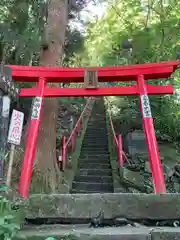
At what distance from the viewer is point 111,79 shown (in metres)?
7.02

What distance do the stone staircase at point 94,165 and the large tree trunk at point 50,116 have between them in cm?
150

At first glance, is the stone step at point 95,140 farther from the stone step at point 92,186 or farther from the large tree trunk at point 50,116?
the large tree trunk at point 50,116

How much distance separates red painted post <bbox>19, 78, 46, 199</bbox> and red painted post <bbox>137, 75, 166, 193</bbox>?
2121mm

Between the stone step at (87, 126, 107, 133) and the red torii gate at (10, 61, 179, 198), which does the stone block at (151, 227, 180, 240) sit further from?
the stone step at (87, 126, 107, 133)

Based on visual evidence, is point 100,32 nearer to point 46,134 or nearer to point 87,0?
point 87,0

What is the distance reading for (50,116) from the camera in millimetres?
6824

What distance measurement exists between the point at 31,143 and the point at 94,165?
3.75 meters

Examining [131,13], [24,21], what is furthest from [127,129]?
[24,21]

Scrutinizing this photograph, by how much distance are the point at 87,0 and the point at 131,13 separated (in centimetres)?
244

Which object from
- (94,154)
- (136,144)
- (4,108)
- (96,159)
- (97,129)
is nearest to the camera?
(4,108)

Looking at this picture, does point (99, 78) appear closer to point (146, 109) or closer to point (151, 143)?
point (146, 109)

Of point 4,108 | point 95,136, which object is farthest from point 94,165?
point 4,108

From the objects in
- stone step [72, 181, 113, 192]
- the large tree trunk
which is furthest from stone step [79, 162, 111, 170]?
the large tree trunk

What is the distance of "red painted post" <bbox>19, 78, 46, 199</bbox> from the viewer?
17.6ft
